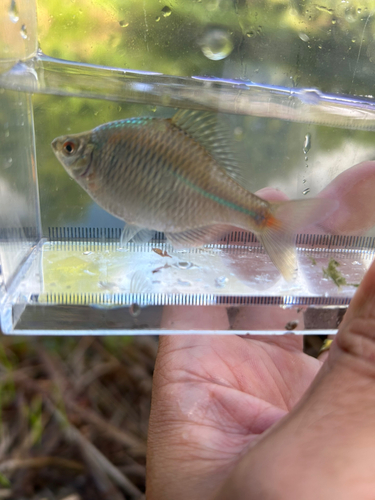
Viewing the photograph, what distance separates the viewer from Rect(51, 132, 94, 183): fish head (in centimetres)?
71

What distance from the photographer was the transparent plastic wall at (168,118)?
0.78 metres

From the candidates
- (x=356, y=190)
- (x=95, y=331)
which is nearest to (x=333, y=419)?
(x=95, y=331)

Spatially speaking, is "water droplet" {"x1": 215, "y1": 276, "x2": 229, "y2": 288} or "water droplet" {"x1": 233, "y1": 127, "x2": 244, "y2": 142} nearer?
"water droplet" {"x1": 233, "y1": 127, "x2": 244, "y2": 142}

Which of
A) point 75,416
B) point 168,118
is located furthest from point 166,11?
point 75,416

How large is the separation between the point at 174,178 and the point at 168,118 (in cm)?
12

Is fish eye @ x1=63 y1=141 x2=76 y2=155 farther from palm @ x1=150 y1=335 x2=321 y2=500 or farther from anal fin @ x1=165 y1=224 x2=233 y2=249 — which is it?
palm @ x1=150 y1=335 x2=321 y2=500

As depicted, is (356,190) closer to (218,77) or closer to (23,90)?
(218,77)

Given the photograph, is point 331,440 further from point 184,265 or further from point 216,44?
point 216,44

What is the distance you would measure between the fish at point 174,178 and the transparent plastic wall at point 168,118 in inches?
2.0

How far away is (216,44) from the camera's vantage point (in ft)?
2.63

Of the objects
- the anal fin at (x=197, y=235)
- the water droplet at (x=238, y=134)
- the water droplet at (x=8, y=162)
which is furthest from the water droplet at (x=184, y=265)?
the water droplet at (x=8, y=162)

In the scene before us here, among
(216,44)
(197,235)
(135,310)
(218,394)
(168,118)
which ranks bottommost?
(218,394)

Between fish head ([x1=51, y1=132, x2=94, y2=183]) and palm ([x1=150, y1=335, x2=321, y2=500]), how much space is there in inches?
23.6

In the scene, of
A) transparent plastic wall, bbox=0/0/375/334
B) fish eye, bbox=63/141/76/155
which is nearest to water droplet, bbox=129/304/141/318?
transparent plastic wall, bbox=0/0/375/334
